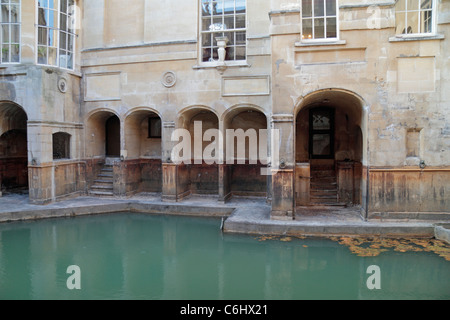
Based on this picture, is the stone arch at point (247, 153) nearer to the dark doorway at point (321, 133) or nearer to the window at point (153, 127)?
the dark doorway at point (321, 133)

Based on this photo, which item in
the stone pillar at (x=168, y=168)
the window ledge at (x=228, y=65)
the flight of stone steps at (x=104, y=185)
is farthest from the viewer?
the flight of stone steps at (x=104, y=185)

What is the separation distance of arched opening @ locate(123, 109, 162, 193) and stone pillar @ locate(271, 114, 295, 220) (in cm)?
618

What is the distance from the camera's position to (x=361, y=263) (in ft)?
21.7

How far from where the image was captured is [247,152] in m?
12.7

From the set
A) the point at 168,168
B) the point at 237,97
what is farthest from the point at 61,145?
the point at 237,97

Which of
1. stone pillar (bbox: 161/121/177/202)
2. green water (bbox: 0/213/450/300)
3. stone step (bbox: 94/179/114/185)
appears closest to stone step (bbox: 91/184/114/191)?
stone step (bbox: 94/179/114/185)

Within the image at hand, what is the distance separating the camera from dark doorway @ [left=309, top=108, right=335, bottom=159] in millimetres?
12211

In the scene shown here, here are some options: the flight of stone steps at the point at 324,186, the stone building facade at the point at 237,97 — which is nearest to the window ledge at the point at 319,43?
the stone building facade at the point at 237,97

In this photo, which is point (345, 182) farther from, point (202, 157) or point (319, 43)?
point (202, 157)

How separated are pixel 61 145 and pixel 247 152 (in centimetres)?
734

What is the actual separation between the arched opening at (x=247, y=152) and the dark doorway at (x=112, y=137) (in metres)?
5.17

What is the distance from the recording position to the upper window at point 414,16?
838 cm

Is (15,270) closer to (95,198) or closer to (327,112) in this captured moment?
(95,198)

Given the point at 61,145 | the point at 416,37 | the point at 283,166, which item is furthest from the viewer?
the point at 61,145
